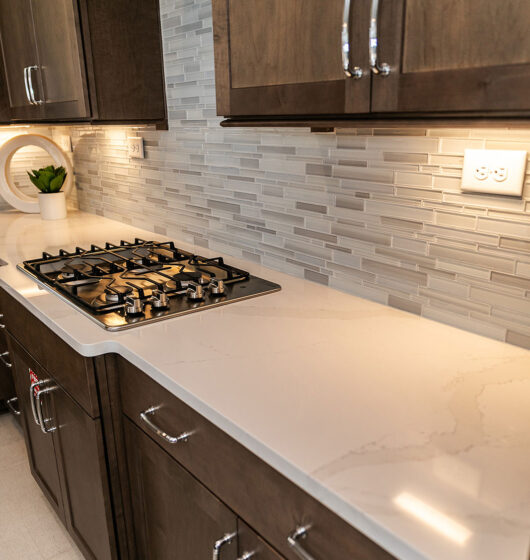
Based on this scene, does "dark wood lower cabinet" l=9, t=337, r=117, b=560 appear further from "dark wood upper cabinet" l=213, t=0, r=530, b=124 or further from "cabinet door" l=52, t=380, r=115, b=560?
"dark wood upper cabinet" l=213, t=0, r=530, b=124

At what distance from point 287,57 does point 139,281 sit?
2.75ft

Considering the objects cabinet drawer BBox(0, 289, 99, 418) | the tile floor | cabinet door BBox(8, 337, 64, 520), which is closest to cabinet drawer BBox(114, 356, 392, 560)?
cabinet drawer BBox(0, 289, 99, 418)

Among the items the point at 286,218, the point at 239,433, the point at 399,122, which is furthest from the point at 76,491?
the point at 399,122

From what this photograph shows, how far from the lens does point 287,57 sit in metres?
1.04

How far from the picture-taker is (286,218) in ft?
5.43

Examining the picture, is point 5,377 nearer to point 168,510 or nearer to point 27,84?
point 27,84

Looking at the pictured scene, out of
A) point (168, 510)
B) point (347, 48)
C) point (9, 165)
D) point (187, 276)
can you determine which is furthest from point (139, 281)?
point (9, 165)

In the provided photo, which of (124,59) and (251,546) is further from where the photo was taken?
(124,59)

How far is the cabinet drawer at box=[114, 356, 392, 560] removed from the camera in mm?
758

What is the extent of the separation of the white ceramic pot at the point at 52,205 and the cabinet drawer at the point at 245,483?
168 centimetres

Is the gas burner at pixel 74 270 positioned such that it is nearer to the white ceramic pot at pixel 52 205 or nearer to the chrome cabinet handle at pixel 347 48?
the white ceramic pot at pixel 52 205

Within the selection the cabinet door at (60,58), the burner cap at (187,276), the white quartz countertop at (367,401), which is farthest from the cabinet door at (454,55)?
the cabinet door at (60,58)

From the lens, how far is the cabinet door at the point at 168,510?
40.8 inches

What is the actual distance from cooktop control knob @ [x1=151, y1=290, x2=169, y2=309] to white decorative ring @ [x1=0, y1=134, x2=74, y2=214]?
167cm
